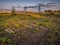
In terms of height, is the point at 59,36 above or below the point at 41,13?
below

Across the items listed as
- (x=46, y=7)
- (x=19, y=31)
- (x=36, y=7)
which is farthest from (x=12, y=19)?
(x=46, y=7)

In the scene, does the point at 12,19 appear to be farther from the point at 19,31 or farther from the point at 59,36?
the point at 59,36

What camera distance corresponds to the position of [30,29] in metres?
2.44

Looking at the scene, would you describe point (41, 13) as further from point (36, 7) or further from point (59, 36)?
point (59, 36)

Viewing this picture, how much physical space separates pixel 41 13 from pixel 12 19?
1.76ft

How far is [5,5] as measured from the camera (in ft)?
8.28

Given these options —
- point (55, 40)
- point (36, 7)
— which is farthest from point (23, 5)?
point (55, 40)

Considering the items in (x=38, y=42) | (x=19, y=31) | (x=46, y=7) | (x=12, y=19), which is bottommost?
(x=38, y=42)

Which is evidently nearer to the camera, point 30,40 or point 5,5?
point 30,40

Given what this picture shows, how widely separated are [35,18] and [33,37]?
0.37 m

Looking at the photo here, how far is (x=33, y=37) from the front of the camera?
7.82ft

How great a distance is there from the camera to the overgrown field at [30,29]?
92.5 inches

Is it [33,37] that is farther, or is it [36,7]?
[36,7]

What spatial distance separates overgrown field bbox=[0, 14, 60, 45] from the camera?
7.71ft
